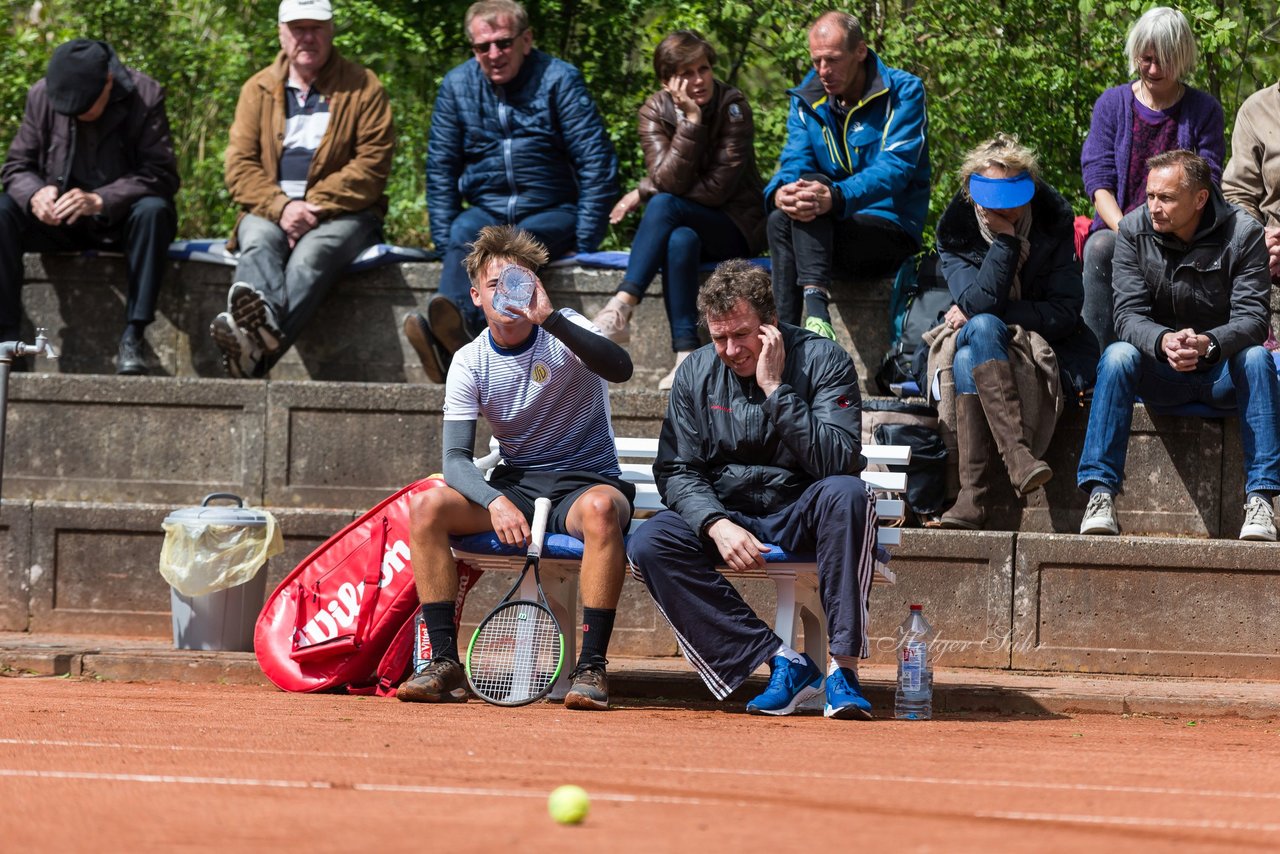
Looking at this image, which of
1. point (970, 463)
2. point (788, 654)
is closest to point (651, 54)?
point (970, 463)

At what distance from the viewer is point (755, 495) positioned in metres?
6.38

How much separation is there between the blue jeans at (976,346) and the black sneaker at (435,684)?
2634 mm

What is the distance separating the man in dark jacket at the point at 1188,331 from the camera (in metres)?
7.38

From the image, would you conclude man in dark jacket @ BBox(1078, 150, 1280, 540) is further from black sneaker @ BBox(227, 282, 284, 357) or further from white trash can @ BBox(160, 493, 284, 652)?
black sneaker @ BBox(227, 282, 284, 357)

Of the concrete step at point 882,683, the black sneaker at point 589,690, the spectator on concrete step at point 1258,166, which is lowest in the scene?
the concrete step at point 882,683

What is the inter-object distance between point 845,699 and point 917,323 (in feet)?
8.67

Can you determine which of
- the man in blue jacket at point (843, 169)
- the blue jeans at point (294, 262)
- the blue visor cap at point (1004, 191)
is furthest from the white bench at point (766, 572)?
the blue jeans at point (294, 262)

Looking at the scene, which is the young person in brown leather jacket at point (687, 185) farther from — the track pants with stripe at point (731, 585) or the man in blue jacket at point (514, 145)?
the track pants with stripe at point (731, 585)

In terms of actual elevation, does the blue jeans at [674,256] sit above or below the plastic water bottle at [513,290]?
above

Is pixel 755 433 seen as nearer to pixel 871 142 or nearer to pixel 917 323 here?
pixel 917 323

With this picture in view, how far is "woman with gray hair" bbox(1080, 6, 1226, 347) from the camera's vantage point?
821cm

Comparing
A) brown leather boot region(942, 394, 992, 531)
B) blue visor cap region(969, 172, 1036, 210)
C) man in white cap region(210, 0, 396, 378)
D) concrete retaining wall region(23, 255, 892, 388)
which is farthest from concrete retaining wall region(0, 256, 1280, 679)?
blue visor cap region(969, 172, 1036, 210)

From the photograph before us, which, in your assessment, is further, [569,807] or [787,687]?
[787,687]

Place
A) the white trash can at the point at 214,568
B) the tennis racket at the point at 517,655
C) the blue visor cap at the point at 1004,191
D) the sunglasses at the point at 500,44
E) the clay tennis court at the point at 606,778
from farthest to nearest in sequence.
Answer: the sunglasses at the point at 500,44
the blue visor cap at the point at 1004,191
the white trash can at the point at 214,568
the tennis racket at the point at 517,655
the clay tennis court at the point at 606,778
